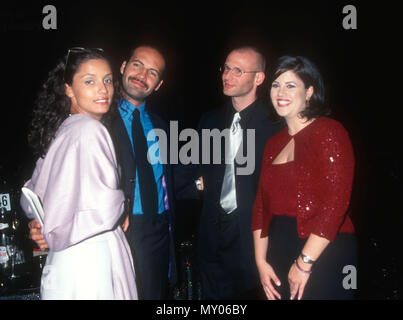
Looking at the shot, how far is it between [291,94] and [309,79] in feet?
0.45

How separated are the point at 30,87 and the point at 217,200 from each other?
8.48 ft

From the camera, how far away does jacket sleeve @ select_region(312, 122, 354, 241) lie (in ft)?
5.54

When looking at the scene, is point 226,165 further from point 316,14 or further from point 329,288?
point 316,14

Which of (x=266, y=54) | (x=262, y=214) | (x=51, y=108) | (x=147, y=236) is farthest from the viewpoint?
(x=266, y=54)

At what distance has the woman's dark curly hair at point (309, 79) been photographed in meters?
1.90

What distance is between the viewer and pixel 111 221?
1.56m

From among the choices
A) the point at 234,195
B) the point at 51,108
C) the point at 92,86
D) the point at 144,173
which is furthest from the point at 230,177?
the point at 51,108

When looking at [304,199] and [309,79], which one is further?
[309,79]

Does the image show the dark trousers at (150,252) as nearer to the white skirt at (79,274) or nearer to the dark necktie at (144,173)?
the dark necktie at (144,173)

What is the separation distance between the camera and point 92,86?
5.88 feet

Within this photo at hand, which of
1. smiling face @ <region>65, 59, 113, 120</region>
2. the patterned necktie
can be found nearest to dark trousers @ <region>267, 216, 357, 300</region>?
the patterned necktie

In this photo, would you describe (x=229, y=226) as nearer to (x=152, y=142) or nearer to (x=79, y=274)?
(x=152, y=142)

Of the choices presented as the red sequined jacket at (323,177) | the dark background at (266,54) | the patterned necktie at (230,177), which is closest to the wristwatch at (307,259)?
the red sequined jacket at (323,177)
